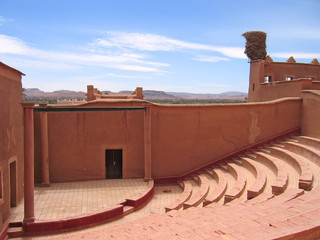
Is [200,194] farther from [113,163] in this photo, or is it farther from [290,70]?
[290,70]

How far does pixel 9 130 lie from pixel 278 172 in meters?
9.09

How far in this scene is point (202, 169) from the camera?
14.2 meters

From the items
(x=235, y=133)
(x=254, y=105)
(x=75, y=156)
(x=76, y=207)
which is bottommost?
(x=76, y=207)

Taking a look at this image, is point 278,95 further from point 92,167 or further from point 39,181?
point 39,181

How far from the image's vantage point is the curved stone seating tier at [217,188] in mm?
9461

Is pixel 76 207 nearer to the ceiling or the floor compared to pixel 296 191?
nearer to the floor

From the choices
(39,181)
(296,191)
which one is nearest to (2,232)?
(39,181)

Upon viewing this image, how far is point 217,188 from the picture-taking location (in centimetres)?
1080

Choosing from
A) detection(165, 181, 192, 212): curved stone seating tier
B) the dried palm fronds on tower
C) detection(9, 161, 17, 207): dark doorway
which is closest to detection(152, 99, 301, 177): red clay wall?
detection(165, 181, 192, 212): curved stone seating tier

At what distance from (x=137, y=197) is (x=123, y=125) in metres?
3.81

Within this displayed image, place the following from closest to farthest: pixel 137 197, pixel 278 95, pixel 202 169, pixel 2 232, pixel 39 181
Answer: pixel 2 232 → pixel 137 197 → pixel 39 181 → pixel 202 169 → pixel 278 95

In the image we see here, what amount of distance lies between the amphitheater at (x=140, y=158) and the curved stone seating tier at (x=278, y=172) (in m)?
0.03

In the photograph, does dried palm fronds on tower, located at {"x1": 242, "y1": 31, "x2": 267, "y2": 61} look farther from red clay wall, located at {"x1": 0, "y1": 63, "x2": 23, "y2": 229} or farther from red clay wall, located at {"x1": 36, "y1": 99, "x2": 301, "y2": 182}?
red clay wall, located at {"x1": 0, "y1": 63, "x2": 23, "y2": 229}

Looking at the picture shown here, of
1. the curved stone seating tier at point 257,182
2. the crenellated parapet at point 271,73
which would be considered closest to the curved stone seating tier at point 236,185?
the curved stone seating tier at point 257,182
